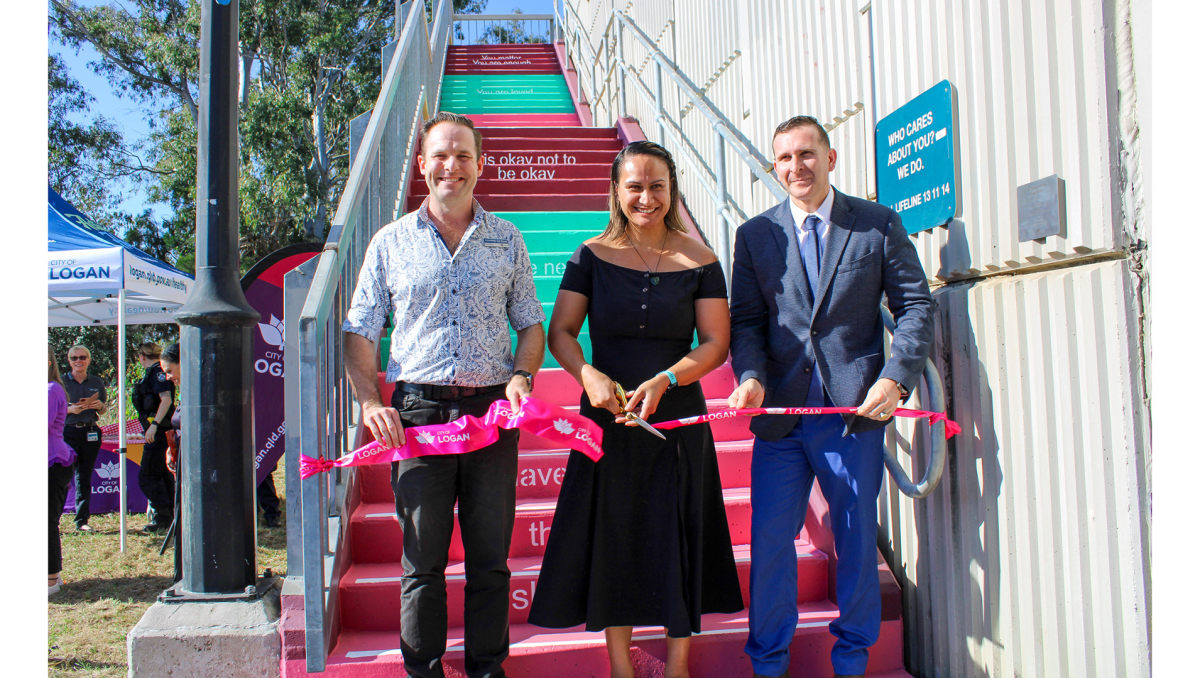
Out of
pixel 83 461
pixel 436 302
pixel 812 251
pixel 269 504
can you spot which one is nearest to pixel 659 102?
pixel 812 251

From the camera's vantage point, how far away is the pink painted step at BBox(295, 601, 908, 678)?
2.59 m

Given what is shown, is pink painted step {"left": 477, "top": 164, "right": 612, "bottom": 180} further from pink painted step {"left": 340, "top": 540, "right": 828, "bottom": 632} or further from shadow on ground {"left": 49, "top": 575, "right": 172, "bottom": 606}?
pink painted step {"left": 340, "top": 540, "right": 828, "bottom": 632}

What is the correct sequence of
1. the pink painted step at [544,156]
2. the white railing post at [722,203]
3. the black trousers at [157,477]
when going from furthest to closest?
the pink painted step at [544,156], the black trousers at [157,477], the white railing post at [722,203]

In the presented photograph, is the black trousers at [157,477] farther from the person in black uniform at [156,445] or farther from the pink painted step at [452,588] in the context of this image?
the pink painted step at [452,588]

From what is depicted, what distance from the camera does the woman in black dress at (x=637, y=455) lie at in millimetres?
2432

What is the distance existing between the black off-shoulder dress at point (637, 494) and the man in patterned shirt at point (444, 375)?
0.71 feet

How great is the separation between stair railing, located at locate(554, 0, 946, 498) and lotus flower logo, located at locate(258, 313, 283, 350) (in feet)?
8.59

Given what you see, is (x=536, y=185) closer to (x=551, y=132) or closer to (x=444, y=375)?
(x=551, y=132)

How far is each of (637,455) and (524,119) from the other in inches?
336

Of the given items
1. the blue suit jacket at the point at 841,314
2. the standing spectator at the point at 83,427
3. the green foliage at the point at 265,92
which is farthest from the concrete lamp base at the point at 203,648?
the green foliage at the point at 265,92

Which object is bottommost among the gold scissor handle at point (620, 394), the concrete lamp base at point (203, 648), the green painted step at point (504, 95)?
the concrete lamp base at point (203, 648)

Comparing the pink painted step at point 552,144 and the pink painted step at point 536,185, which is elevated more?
the pink painted step at point 552,144

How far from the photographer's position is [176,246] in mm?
20344

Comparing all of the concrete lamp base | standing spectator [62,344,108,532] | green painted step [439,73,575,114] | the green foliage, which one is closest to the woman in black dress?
the concrete lamp base
